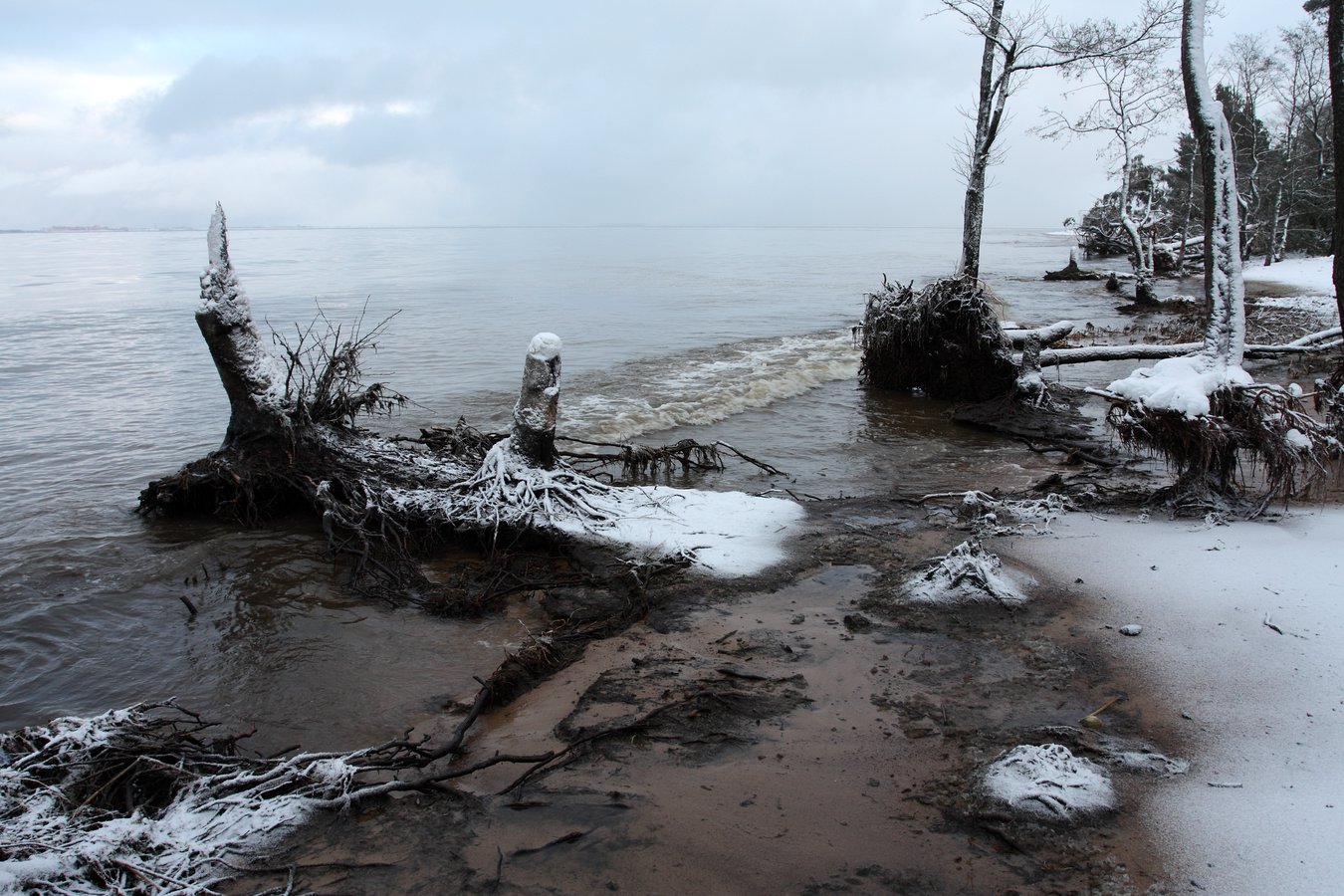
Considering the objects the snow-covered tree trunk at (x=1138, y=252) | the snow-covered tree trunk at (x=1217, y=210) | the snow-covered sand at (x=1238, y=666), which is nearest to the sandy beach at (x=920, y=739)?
the snow-covered sand at (x=1238, y=666)

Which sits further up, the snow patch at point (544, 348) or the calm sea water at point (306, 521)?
the snow patch at point (544, 348)

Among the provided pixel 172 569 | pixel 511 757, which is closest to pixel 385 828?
pixel 511 757

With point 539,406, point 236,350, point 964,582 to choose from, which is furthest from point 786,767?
point 236,350

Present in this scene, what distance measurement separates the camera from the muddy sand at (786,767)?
2869 mm

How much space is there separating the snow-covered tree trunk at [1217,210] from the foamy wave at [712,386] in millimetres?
6461

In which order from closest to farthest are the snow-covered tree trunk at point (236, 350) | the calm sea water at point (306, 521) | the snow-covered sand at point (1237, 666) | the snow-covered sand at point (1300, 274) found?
the snow-covered sand at point (1237, 666), the calm sea water at point (306, 521), the snow-covered tree trunk at point (236, 350), the snow-covered sand at point (1300, 274)

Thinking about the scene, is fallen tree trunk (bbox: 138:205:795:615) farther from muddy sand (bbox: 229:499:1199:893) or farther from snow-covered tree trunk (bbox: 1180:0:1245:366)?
snow-covered tree trunk (bbox: 1180:0:1245:366)

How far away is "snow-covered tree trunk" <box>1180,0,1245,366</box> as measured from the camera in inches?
256

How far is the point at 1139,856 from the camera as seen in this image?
9.39ft

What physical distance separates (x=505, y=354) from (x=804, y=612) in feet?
43.7

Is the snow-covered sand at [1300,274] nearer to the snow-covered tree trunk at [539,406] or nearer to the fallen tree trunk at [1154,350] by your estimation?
the fallen tree trunk at [1154,350]

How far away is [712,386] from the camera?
548 inches

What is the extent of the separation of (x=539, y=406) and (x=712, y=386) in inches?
293

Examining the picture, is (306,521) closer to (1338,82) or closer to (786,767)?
(786,767)
